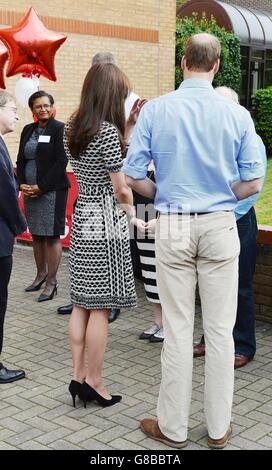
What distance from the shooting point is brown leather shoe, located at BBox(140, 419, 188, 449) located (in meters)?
3.52

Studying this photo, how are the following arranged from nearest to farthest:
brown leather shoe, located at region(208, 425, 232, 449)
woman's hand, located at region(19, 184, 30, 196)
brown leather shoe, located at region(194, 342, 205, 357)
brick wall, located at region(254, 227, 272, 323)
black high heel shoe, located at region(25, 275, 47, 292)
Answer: brown leather shoe, located at region(208, 425, 232, 449)
brown leather shoe, located at region(194, 342, 205, 357)
brick wall, located at region(254, 227, 272, 323)
woman's hand, located at region(19, 184, 30, 196)
black high heel shoe, located at region(25, 275, 47, 292)

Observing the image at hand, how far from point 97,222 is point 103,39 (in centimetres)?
981

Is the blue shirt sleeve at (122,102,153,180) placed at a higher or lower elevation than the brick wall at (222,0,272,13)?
lower

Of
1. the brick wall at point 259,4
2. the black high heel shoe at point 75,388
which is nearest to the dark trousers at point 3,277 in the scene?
the black high heel shoe at point 75,388

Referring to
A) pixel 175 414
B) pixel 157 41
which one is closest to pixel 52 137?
pixel 175 414

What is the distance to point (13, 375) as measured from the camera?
4.52 meters

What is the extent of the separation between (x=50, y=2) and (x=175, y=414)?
10.0 m

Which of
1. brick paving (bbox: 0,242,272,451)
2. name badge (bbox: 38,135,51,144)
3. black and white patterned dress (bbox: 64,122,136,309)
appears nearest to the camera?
brick paving (bbox: 0,242,272,451)

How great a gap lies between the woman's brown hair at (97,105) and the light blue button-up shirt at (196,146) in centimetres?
45

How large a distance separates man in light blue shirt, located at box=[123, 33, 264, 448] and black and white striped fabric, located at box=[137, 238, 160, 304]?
67.9 inches

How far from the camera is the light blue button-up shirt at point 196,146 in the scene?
129 inches

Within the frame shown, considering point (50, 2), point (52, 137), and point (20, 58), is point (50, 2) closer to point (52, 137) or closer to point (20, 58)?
point (20, 58)

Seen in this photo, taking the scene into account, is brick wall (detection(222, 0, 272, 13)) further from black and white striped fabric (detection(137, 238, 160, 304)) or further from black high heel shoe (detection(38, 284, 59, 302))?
black and white striped fabric (detection(137, 238, 160, 304))

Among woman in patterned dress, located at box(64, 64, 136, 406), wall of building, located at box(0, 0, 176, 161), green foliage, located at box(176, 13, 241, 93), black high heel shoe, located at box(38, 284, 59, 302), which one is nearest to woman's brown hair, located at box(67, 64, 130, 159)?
woman in patterned dress, located at box(64, 64, 136, 406)
